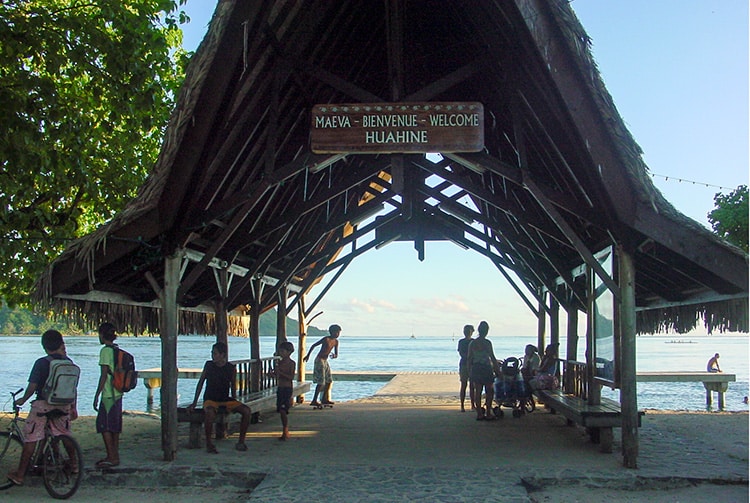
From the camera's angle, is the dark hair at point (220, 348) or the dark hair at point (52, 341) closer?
the dark hair at point (52, 341)

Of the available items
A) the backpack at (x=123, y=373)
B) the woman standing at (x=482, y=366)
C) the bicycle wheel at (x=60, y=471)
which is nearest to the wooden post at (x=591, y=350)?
the woman standing at (x=482, y=366)

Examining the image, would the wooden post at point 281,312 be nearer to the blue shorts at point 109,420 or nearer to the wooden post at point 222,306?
the wooden post at point 222,306

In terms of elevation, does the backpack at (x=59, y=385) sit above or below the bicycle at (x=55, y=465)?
above

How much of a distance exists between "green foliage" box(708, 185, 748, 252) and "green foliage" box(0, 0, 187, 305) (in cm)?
1048

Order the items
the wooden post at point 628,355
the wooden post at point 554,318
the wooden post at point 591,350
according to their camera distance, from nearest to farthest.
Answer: the wooden post at point 628,355
the wooden post at point 591,350
the wooden post at point 554,318

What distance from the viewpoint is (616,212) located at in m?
6.89

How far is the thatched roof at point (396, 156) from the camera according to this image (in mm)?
6656

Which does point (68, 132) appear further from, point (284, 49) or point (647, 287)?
point (647, 287)

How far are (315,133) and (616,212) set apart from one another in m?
2.77

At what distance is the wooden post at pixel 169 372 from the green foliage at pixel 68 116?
200 cm

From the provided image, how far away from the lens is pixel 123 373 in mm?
6969

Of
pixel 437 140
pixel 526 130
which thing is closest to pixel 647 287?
pixel 526 130

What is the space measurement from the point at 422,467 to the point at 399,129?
3076mm

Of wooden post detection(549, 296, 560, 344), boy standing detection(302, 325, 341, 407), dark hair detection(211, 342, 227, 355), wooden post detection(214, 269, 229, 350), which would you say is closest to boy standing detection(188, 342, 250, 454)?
dark hair detection(211, 342, 227, 355)
